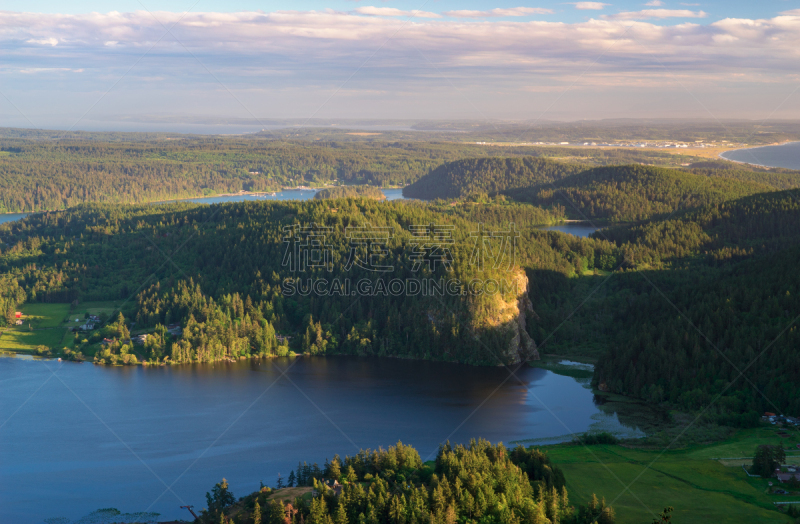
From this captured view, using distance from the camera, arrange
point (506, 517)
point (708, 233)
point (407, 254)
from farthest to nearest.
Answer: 1. point (708, 233)
2. point (407, 254)
3. point (506, 517)

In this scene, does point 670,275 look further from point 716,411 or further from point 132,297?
point 132,297

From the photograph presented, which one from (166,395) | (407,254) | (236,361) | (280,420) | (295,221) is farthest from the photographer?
(295,221)

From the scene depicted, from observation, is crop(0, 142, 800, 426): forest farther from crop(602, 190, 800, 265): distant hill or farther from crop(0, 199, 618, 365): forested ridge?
crop(602, 190, 800, 265): distant hill

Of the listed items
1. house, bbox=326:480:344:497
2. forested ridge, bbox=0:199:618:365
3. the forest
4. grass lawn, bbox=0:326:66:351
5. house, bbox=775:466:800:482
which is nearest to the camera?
house, bbox=326:480:344:497

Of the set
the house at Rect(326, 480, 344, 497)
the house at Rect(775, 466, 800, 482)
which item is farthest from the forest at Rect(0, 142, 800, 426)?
the house at Rect(326, 480, 344, 497)

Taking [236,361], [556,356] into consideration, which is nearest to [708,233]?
[556,356]

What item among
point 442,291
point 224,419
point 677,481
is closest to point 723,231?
point 442,291

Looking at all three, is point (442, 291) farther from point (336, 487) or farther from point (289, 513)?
point (289, 513)
